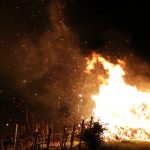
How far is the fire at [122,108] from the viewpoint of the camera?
82.5ft

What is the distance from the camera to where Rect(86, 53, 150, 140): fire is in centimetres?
2514

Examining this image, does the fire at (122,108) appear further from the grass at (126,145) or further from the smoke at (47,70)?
the smoke at (47,70)

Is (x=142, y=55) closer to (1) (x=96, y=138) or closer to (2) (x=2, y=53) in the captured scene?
(2) (x=2, y=53)

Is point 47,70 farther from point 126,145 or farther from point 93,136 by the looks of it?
point 93,136

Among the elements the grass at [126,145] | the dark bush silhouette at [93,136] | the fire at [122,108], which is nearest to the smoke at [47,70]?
the fire at [122,108]

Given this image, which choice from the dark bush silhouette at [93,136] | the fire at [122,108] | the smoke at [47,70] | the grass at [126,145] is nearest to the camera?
the dark bush silhouette at [93,136]

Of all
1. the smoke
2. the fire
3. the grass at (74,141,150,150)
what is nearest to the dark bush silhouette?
the grass at (74,141,150,150)

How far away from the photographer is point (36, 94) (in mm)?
34875

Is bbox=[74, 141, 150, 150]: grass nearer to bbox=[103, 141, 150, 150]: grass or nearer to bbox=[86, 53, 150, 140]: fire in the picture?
bbox=[103, 141, 150, 150]: grass

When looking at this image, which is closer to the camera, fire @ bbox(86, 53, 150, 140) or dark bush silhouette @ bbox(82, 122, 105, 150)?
dark bush silhouette @ bbox(82, 122, 105, 150)

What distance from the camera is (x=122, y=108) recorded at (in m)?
27.7

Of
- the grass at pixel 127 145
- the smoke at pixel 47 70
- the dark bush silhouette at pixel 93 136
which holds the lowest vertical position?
the grass at pixel 127 145

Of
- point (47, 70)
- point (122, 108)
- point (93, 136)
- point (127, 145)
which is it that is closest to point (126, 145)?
point (127, 145)

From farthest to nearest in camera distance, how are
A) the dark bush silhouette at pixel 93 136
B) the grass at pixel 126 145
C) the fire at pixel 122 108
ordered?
the fire at pixel 122 108 < the grass at pixel 126 145 < the dark bush silhouette at pixel 93 136
